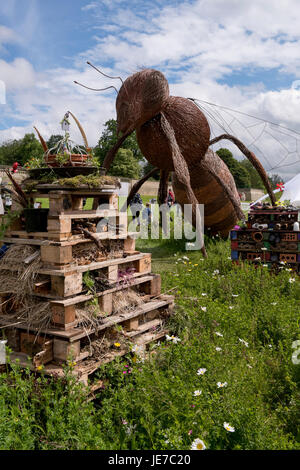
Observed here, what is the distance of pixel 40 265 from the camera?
10.00 feet

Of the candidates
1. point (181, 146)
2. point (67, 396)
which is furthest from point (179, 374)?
point (181, 146)

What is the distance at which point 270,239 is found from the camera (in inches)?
270

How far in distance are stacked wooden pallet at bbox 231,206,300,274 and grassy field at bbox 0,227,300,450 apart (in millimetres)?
2844

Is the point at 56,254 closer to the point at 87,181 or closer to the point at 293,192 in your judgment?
the point at 87,181

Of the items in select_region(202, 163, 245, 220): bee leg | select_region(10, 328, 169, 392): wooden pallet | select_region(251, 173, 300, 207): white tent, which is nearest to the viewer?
select_region(10, 328, 169, 392): wooden pallet

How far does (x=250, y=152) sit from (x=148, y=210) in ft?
18.9

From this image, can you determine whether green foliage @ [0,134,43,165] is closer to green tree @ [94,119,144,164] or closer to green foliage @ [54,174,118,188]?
green tree @ [94,119,144,164]

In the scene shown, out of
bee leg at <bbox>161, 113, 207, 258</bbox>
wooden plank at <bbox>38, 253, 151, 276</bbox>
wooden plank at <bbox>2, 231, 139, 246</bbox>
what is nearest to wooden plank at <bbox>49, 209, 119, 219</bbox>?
wooden plank at <bbox>2, 231, 139, 246</bbox>

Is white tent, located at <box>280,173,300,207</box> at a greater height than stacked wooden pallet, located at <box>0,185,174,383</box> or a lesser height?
greater

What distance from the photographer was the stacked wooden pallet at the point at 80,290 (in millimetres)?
2900

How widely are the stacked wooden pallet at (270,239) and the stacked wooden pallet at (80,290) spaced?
3.72m

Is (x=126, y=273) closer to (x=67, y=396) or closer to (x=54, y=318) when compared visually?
A: (x=54, y=318)

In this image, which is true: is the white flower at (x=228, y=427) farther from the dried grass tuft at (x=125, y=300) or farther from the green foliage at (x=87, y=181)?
the green foliage at (x=87, y=181)

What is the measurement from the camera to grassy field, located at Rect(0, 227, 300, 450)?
7.50 feet
